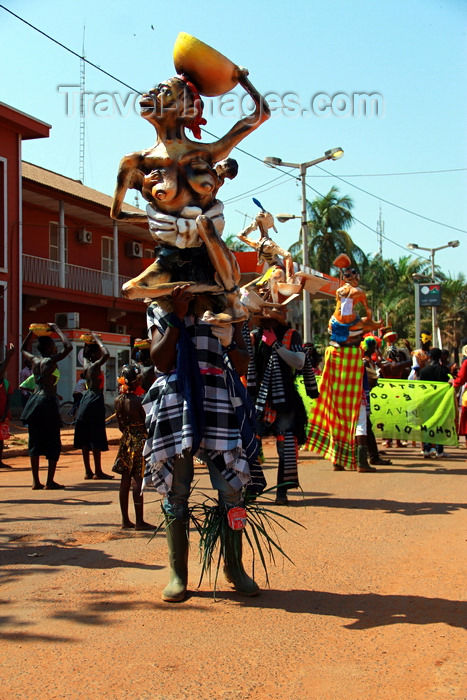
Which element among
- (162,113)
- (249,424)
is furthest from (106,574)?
(162,113)

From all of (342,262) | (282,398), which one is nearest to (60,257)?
A: (342,262)

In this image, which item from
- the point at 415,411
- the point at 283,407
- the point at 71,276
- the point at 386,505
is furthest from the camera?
the point at 71,276

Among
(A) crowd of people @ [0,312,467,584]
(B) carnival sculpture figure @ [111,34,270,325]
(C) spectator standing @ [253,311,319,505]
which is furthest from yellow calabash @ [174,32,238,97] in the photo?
(C) spectator standing @ [253,311,319,505]

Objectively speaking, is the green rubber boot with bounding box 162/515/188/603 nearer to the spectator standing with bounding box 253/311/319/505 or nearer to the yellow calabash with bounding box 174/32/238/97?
the yellow calabash with bounding box 174/32/238/97

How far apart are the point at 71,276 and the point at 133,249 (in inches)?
218

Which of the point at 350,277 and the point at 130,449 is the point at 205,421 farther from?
the point at 350,277

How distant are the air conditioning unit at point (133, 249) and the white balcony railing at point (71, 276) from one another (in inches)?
59.3

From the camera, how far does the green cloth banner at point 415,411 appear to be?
11.7m

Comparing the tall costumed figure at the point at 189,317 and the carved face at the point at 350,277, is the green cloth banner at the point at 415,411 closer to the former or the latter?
the carved face at the point at 350,277

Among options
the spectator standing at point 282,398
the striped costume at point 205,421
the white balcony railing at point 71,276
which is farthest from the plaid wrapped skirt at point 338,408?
the white balcony railing at point 71,276

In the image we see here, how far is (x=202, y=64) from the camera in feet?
14.1

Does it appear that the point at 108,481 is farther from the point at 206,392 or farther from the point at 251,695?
the point at 251,695

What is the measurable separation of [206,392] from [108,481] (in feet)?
19.3

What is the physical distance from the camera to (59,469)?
1112cm
